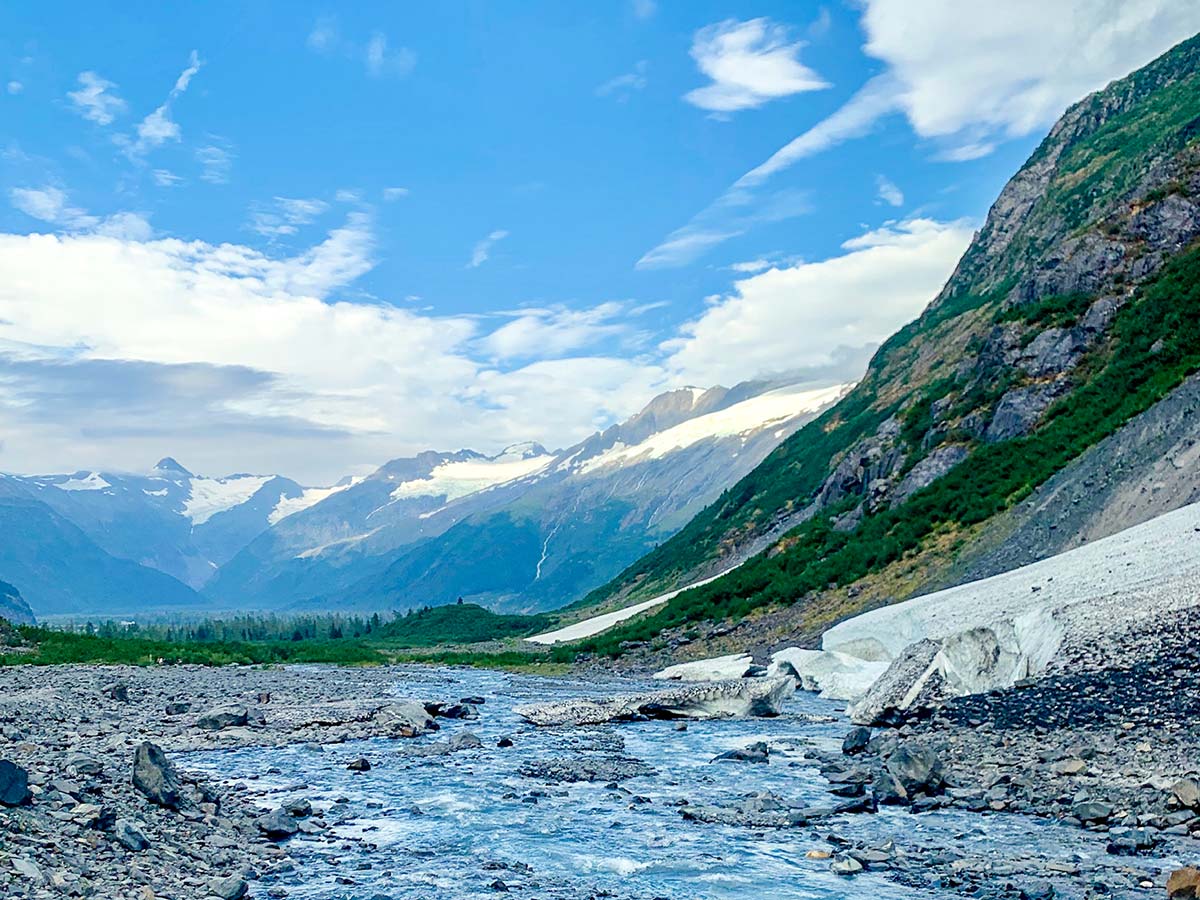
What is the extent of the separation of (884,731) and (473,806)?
15.8m

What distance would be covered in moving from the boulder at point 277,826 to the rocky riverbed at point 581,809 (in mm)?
53

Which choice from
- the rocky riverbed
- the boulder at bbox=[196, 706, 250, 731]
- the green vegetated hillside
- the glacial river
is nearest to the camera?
the rocky riverbed

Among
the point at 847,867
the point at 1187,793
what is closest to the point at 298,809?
the point at 847,867

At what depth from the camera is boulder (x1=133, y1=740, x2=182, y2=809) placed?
65.6 feet

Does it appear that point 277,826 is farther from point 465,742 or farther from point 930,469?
point 930,469

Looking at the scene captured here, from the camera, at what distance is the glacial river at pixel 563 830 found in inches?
704

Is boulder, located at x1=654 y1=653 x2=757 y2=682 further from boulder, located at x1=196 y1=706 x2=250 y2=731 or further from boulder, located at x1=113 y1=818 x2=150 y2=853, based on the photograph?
boulder, located at x1=113 y1=818 x2=150 y2=853

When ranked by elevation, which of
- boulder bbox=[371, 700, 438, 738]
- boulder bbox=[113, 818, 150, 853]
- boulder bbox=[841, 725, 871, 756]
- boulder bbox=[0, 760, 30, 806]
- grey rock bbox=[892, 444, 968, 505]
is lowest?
boulder bbox=[841, 725, 871, 756]

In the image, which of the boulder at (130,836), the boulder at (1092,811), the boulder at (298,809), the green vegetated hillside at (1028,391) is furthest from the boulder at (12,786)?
the green vegetated hillside at (1028,391)

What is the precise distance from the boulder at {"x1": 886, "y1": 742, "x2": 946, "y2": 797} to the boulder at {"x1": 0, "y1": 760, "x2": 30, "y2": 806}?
19914mm

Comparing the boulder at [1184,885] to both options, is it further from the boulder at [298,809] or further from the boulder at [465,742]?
the boulder at [465,742]

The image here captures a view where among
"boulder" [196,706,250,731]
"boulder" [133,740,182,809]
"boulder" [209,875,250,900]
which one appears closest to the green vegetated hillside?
"boulder" [196,706,250,731]

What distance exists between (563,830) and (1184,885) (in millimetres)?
12629

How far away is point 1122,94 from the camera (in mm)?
165000
